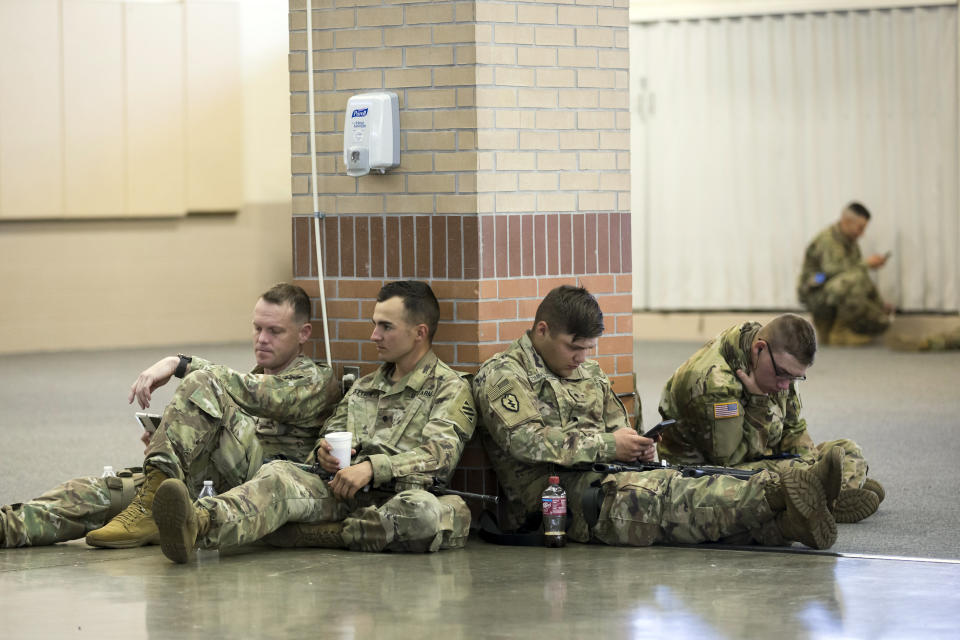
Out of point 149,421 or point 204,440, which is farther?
point 149,421

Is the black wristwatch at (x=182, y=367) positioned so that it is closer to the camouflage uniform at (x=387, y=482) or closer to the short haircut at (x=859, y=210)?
the camouflage uniform at (x=387, y=482)

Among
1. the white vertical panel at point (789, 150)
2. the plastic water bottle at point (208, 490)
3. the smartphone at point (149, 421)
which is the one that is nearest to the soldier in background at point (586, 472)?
the plastic water bottle at point (208, 490)

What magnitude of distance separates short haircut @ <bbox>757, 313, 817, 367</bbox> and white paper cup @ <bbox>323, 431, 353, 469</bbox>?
1.63 meters

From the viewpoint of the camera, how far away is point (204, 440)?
5102mm

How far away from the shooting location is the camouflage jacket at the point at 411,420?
4.96 meters

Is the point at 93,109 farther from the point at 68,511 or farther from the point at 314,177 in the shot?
the point at 68,511

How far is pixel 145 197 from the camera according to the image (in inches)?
540

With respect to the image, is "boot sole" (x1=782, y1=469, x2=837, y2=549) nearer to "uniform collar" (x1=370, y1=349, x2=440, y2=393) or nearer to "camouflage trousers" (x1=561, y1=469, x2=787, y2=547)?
"camouflage trousers" (x1=561, y1=469, x2=787, y2=547)

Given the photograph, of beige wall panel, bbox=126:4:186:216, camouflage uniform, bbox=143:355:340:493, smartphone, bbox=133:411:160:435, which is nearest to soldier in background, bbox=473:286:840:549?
camouflage uniform, bbox=143:355:340:493

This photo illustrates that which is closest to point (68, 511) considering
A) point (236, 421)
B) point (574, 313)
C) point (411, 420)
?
point (236, 421)

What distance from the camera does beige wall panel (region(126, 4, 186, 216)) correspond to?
1350 centimetres

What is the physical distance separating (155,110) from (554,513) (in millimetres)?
9714

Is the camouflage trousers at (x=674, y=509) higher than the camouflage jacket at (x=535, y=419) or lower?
lower

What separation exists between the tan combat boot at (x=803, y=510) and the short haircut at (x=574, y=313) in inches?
33.0
